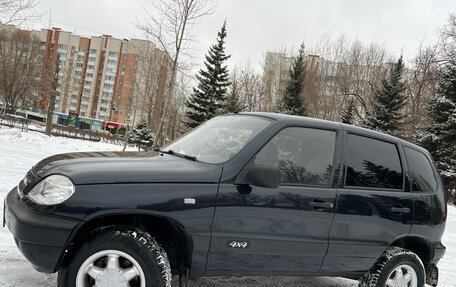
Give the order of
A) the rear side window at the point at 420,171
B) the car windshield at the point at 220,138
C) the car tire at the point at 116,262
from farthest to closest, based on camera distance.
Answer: the rear side window at the point at 420,171, the car windshield at the point at 220,138, the car tire at the point at 116,262

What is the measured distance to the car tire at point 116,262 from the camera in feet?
9.20

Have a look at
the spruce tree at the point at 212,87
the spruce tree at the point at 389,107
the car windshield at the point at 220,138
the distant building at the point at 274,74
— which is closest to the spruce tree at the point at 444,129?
the spruce tree at the point at 389,107

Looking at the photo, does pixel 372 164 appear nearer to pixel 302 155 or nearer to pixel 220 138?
pixel 302 155

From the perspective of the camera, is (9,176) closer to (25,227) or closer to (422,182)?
(25,227)

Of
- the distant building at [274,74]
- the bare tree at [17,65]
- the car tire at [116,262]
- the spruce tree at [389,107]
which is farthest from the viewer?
the bare tree at [17,65]

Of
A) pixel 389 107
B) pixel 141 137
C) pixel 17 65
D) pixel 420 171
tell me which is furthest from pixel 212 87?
pixel 17 65

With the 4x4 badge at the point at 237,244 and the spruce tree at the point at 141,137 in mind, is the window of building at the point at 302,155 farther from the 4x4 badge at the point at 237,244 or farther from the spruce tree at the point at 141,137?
the spruce tree at the point at 141,137

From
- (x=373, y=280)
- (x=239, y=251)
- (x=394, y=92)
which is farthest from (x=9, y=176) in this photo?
(x=394, y=92)

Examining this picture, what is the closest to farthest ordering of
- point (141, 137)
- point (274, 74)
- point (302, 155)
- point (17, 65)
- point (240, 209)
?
point (240, 209), point (302, 155), point (141, 137), point (274, 74), point (17, 65)

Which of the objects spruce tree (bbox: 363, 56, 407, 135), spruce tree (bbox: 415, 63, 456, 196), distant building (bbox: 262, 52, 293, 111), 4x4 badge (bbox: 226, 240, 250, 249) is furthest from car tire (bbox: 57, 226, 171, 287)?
distant building (bbox: 262, 52, 293, 111)

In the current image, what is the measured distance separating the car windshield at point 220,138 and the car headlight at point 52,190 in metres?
1.08

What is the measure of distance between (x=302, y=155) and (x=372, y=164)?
81 cm

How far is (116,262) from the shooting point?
112 inches

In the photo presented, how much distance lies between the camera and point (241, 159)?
10.6ft
